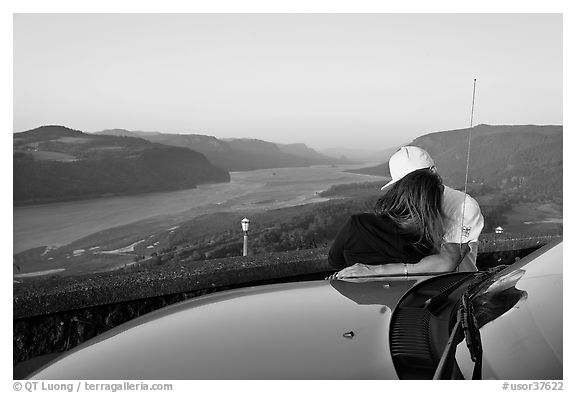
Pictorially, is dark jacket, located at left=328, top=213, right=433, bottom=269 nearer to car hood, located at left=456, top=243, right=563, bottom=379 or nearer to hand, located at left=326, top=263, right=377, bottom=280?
hand, located at left=326, top=263, right=377, bottom=280

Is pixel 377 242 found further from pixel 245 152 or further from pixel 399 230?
pixel 245 152

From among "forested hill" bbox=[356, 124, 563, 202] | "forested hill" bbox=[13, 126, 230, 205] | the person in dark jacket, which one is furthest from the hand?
"forested hill" bbox=[13, 126, 230, 205]

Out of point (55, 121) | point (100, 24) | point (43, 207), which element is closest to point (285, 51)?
point (100, 24)

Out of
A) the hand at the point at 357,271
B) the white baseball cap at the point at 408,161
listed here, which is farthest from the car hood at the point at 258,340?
the white baseball cap at the point at 408,161

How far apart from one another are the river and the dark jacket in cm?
290

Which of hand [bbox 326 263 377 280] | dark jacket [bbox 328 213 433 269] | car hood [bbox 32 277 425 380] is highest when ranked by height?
dark jacket [bbox 328 213 433 269]

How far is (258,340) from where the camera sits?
6.00 feet

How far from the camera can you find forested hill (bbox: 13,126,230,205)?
4.65 m

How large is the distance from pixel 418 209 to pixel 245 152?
3020 millimetres

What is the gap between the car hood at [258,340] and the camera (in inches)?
65.0

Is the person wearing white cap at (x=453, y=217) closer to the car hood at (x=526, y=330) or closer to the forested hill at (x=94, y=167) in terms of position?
the car hood at (x=526, y=330)

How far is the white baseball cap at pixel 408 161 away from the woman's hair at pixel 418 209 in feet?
0.19

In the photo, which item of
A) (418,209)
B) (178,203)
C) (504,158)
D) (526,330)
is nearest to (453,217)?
(418,209)

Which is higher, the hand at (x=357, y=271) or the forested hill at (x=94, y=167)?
the forested hill at (x=94, y=167)
